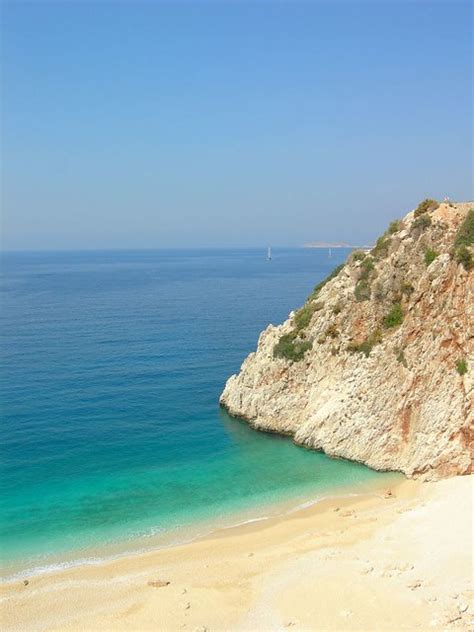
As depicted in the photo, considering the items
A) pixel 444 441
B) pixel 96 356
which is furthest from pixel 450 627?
pixel 96 356

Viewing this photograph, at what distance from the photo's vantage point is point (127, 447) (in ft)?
134

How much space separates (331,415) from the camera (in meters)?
40.2

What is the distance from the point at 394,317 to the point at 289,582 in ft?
71.7

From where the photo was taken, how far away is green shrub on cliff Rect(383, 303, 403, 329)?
41.2 meters

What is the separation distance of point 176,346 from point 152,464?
3008 centimetres

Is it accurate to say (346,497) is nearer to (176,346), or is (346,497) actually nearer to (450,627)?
(450,627)

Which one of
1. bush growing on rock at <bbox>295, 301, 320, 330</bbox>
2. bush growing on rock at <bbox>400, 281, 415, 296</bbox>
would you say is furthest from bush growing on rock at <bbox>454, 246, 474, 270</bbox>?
bush growing on rock at <bbox>295, 301, 320, 330</bbox>

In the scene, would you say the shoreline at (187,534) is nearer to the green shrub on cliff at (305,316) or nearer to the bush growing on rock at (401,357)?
the bush growing on rock at (401,357)

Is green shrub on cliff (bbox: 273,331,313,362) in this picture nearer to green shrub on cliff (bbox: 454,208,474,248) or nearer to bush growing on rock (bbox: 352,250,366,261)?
bush growing on rock (bbox: 352,250,366,261)

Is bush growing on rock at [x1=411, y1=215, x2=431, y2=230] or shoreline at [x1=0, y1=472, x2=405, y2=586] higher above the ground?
bush growing on rock at [x1=411, y1=215, x2=431, y2=230]

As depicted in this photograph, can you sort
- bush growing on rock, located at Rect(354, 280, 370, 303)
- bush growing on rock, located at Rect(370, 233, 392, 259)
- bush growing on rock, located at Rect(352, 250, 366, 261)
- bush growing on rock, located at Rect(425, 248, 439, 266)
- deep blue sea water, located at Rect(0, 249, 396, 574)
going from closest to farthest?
deep blue sea water, located at Rect(0, 249, 396, 574), bush growing on rock, located at Rect(425, 248, 439, 266), bush growing on rock, located at Rect(354, 280, 370, 303), bush growing on rock, located at Rect(370, 233, 392, 259), bush growing on rock, located at Rect(352, 250, 366, 261)

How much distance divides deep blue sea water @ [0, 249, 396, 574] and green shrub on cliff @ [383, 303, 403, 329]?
10.6 meters

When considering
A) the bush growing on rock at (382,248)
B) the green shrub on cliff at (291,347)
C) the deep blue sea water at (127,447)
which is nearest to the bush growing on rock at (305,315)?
the green shrub on cliff at (291,347)

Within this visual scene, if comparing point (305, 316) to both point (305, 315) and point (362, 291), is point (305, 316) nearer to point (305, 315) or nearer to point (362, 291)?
point (305, 315)
